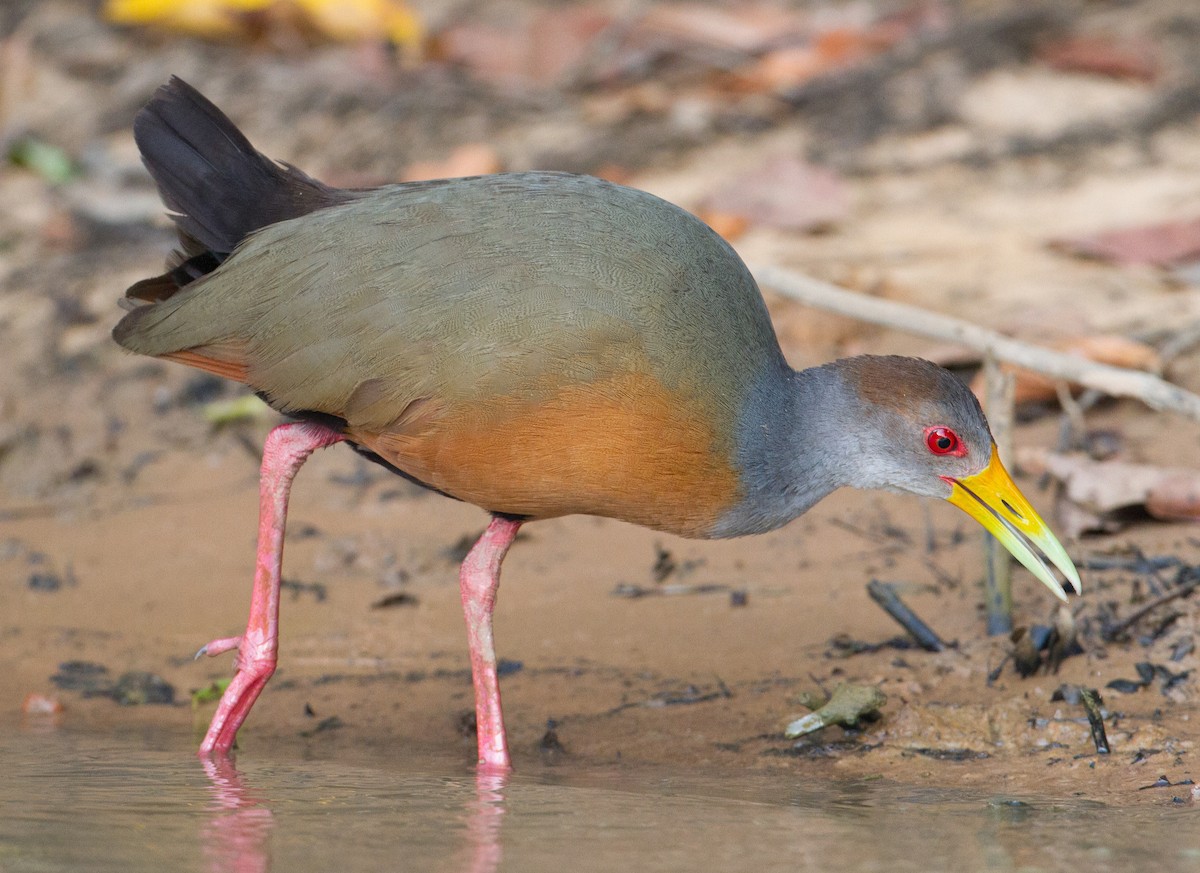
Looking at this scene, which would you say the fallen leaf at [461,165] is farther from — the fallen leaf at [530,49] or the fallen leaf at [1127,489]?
the fallen leaf at [1127,489]

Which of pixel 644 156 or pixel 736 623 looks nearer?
pixel 736 623

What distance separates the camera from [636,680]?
482 centimetres

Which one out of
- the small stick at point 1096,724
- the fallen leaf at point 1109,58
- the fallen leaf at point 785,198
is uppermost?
the fallen leaf at point 1109,58

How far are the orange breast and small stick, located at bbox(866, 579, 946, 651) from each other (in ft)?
2.24

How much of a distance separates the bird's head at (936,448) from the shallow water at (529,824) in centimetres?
85

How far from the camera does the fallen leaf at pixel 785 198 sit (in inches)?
307

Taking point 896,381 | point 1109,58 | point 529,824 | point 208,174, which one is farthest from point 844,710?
point 1109,58

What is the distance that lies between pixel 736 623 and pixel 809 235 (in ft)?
10.2

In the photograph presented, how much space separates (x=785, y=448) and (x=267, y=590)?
61.3 inches

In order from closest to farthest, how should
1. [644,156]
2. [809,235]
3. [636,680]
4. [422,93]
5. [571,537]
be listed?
1. [636,680]
2. [571,537]
3. [809,235]
4. [644,156]
5. [422,93]

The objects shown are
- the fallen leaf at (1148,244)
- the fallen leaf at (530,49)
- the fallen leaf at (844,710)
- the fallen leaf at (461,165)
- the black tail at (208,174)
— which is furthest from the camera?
the fallen leaf at (530,49)

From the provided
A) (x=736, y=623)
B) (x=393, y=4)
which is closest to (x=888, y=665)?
(x=736, y=623)

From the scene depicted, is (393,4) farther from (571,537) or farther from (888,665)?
(888,665)

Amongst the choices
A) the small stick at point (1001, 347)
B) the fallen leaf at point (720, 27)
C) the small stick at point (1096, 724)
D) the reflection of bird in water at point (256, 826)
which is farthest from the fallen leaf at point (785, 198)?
the reflection of bird in water at point (256, 826)
